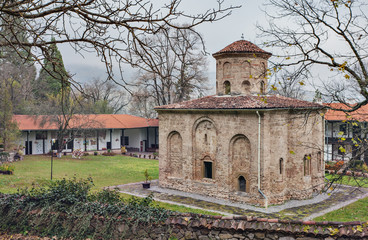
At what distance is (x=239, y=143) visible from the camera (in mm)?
17812

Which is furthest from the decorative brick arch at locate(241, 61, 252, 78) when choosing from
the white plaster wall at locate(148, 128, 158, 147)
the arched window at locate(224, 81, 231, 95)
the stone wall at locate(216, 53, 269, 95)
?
the white plaster wall at locate(148, 128, 158, 147)

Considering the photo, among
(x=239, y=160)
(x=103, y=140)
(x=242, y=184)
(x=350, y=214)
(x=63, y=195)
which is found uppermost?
(x=103, y=140)

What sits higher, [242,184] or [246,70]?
[246,70]

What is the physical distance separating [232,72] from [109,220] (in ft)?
42.5

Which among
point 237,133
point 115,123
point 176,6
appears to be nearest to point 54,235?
point 176,6

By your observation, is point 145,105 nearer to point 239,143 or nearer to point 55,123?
point 55,123

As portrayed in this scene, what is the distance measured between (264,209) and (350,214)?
12.9ft

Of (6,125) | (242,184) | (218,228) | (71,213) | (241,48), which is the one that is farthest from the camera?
(6,125)

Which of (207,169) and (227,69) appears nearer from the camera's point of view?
(207,169)

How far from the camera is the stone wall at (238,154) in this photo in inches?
673

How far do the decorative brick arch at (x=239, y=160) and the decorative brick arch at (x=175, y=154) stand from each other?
11.3 ft

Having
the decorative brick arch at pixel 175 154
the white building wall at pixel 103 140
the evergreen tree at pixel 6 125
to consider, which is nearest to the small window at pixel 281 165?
the decorative brick arch at pixel 175 154

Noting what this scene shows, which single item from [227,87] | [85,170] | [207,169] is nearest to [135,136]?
[85,170]

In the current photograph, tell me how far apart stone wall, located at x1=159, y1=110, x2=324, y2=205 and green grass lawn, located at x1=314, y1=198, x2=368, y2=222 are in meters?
1.50
